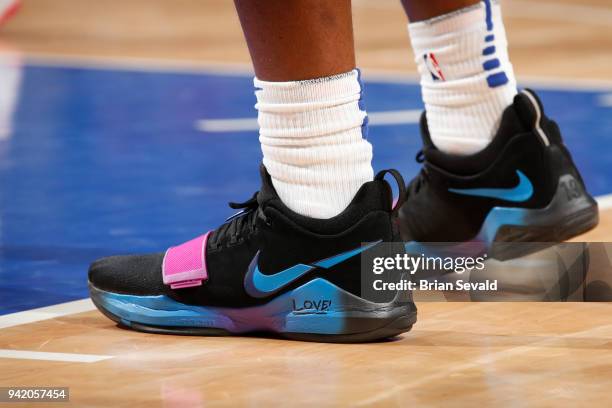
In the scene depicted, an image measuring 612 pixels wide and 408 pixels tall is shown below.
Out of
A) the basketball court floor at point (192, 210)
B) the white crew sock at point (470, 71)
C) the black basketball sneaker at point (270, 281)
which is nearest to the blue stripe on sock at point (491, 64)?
the white crew sock at point (470, 71)

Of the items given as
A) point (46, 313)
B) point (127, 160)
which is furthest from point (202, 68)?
point (46, 313)

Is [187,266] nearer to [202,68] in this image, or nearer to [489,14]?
[489,14]

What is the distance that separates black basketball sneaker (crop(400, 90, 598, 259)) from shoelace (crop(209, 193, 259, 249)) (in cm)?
48

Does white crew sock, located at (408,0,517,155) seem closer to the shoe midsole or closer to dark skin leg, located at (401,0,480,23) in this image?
dark skin leg, located at (401,0,480,23)

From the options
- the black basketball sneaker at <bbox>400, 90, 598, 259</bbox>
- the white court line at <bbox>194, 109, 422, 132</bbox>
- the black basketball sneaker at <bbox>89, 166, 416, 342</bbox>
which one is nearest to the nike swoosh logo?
the black basketball sneaker at <bbox>89, 166, 416, 342</bbox>

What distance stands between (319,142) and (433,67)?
53cm

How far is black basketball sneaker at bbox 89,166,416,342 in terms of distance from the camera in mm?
1542

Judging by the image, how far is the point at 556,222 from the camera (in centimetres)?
196

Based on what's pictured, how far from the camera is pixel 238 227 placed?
162cm

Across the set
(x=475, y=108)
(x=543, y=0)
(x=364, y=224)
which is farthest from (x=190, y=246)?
(x=543, y=0)

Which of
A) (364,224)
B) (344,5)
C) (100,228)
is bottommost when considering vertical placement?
(100,228)

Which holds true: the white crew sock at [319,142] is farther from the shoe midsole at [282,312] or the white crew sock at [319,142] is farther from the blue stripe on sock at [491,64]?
the blue stripe on sock at [491,64]

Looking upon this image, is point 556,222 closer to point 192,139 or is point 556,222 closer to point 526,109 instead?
point 526,109

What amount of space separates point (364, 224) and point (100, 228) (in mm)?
941
